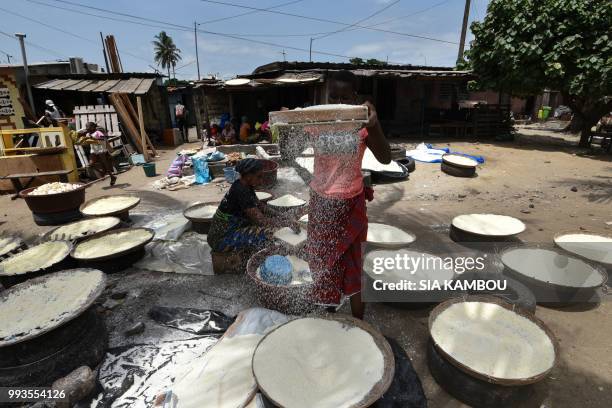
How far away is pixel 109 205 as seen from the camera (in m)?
4.66

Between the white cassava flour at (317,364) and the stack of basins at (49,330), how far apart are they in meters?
1.21

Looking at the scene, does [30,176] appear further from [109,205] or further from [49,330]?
[49,330]

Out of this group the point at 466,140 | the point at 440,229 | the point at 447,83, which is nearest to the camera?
the point at 440,229

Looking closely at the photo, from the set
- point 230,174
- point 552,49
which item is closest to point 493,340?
point 230,174

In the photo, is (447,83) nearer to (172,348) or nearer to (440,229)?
(440,229)

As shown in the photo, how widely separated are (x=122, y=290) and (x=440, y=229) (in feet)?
12.7

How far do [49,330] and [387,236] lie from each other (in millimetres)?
2940

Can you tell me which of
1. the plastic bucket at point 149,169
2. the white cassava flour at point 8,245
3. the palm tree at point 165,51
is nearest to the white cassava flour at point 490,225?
the white cassava flour at point 8,245

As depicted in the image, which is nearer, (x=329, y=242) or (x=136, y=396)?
(x=136, y=396)

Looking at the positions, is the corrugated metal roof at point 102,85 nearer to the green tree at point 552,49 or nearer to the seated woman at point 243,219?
the seated woman at point 243,219

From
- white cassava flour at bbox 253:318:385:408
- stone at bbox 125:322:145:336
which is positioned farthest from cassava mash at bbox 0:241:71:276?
white cassava flour at bbox 253:318:385:408

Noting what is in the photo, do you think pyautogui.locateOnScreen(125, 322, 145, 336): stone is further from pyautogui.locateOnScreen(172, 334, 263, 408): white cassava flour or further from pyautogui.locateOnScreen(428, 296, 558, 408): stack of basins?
pyautogui.locateOnScreen(428, 296, 558, 408): stack of basins

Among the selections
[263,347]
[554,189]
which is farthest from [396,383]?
[554,189]

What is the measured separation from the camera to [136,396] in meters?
2.03
